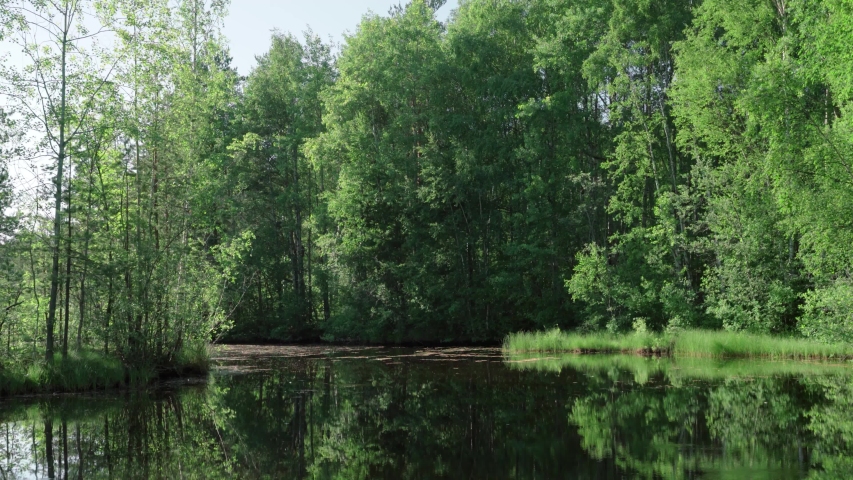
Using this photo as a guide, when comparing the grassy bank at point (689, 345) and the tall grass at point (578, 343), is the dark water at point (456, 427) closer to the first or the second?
the grassy bank at point (689, 345)

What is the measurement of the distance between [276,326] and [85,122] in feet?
76.3

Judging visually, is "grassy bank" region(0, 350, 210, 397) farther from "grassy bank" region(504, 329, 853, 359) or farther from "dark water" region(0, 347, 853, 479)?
"grassy bank" region(504, 329, 853, 359)

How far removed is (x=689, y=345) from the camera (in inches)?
833

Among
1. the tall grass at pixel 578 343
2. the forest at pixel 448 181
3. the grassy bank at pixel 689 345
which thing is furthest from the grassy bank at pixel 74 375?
the grassy bank at pixel 689 345

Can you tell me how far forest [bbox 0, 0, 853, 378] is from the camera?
49.4 ft

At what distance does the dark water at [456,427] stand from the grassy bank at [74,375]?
654 mm

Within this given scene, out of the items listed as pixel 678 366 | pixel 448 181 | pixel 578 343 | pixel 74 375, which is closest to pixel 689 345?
pixel 678 366

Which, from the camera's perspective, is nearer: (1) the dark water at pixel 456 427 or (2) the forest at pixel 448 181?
(1) the dark water at pixel 456 427

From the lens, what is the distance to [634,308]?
25.8m

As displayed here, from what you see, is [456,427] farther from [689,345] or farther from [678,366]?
[689,345]

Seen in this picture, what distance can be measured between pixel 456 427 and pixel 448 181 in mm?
21710

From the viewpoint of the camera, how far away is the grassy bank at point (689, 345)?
734 inches

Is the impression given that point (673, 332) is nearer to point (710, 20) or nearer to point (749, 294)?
point (749, 294)

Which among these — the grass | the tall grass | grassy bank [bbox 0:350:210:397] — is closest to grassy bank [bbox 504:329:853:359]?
the tall grass
